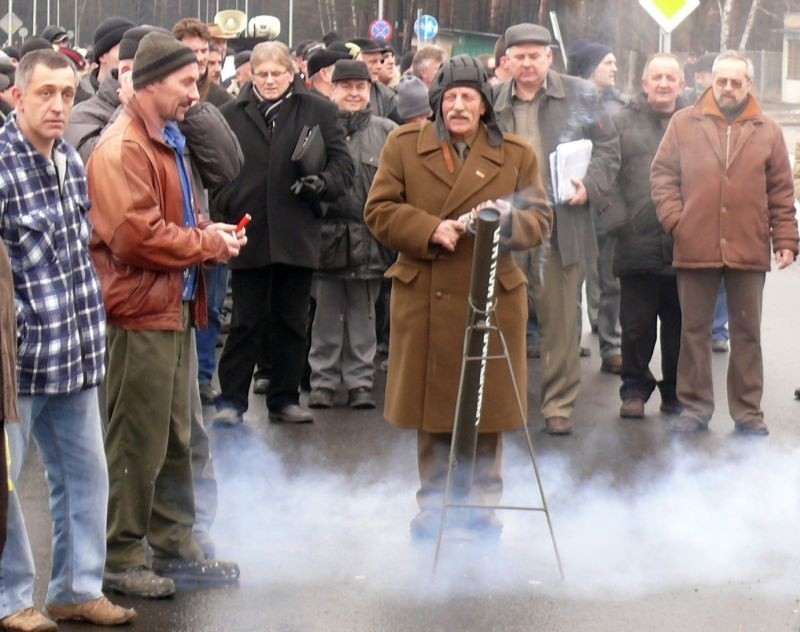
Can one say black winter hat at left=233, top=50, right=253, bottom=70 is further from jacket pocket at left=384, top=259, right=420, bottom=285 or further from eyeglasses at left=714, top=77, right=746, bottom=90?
jacket pocket at left=384, top=259, right=420, bottom=285

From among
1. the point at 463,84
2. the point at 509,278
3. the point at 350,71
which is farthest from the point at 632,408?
the point at 463,84

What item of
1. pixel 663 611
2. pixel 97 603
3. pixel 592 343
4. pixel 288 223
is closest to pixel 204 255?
pixel 97 603

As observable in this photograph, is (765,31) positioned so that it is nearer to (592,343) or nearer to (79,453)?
(592,343)

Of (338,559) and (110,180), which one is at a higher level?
(110,180)

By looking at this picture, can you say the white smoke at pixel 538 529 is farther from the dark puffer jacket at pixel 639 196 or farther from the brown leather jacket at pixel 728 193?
the dark puffer jacket at pixel 639 196

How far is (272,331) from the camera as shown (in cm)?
992

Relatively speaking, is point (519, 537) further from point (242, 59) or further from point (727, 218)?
point (242, 59)

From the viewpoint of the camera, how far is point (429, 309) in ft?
23.8

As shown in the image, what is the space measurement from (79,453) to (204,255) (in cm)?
86

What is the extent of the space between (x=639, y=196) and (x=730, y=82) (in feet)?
3.26

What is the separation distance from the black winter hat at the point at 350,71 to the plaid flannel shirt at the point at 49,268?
4.79 meters

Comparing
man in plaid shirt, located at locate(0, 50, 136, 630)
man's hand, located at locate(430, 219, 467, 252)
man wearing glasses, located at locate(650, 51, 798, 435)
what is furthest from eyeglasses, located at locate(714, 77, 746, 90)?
man in plaid shirt, located at locate(0, 50, 136, 630)

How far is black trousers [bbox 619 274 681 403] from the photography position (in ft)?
33.5

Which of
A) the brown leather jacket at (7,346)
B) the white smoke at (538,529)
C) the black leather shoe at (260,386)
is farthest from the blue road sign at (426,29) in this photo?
the brown leather jacket at (7,346)
